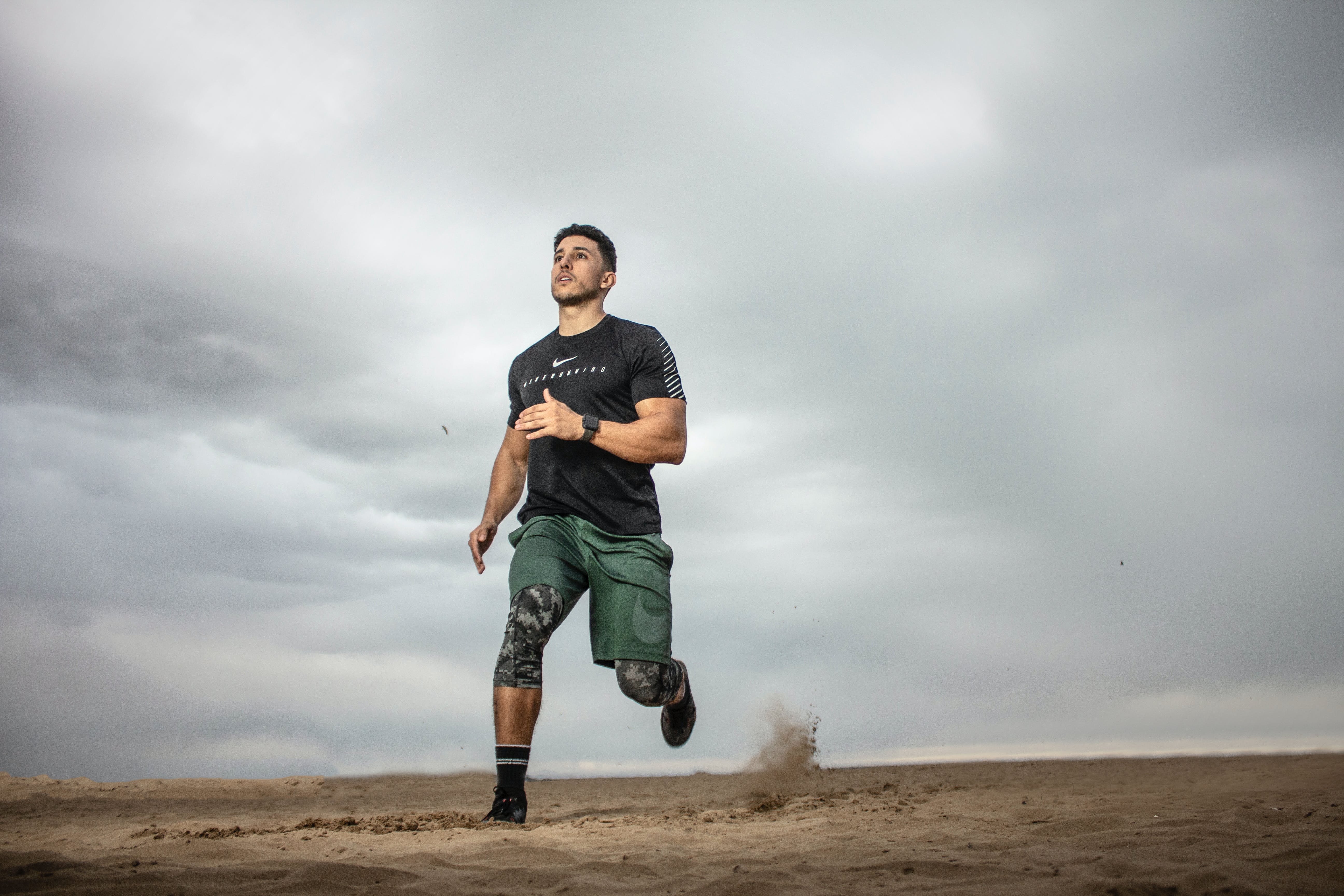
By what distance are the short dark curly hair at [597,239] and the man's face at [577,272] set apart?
0.03m

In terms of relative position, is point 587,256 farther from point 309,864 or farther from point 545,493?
point 309,864

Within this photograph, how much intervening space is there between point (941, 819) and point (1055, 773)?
3.84 m

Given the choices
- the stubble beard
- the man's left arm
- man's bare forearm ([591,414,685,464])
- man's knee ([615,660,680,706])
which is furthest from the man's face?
man's knee ([615,660,680,706])

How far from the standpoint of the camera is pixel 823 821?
3533 mm

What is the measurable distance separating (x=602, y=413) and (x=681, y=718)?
1558 mm

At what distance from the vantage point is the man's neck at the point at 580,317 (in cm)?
430

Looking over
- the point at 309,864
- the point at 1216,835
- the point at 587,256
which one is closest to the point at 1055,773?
the point at 1216,835

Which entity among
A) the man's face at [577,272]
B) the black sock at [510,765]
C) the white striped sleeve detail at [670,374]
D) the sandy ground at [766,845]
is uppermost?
the man's face at [577,272]

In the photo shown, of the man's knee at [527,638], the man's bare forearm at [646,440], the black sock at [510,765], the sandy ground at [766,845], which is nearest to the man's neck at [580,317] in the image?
the man's bare forearm at [646,440]

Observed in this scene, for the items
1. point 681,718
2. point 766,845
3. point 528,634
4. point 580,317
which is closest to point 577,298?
point 580,317

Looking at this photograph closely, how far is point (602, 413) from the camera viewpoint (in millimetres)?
4039

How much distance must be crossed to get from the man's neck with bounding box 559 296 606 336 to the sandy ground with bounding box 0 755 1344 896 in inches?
91.7

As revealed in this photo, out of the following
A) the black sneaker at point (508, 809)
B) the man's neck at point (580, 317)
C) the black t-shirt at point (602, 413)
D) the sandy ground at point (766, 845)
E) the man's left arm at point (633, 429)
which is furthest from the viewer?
the man's neck at point (580, 317)

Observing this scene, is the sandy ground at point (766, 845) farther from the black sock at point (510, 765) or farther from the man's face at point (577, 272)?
the man's face at point (577, 272)
